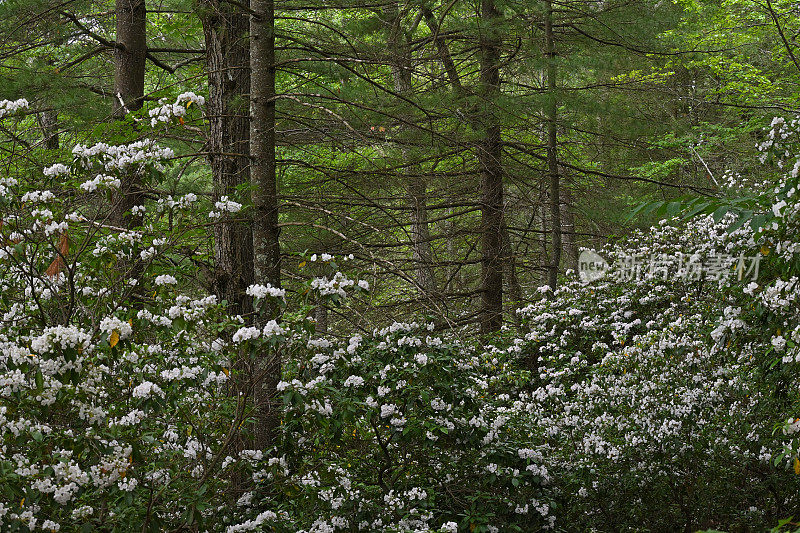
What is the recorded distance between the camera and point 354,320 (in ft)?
18.1

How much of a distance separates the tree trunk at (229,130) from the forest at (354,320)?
0.09 ft

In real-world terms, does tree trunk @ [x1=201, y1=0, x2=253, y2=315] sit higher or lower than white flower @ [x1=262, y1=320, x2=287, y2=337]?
higher

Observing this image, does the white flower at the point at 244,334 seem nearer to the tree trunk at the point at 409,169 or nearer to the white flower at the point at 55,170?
the white flower at the point at 55,170

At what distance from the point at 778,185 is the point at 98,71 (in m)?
9.08

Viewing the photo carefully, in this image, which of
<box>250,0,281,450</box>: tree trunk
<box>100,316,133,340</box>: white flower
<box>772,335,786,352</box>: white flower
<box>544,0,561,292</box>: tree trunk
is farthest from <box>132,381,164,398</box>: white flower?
<box>544,0,561,292</box>: tree trunk

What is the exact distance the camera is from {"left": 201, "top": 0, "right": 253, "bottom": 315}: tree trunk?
6.03m

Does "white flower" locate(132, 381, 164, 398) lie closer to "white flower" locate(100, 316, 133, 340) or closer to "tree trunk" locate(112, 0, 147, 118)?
"white flower" locate(100, 316, 133, 340)

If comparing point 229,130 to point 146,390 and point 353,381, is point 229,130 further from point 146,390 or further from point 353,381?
point 146,390

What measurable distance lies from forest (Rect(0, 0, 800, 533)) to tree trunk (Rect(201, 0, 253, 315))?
1.1 inches

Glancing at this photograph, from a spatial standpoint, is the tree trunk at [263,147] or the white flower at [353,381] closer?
the white flower at [353,381]

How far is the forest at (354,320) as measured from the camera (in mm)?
3648

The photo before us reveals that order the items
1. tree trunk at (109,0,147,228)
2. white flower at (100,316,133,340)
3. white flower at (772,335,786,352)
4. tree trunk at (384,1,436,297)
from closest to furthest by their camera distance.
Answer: white flower at (100,316,133,340) < white flower at (772,335,786,352) < tree trunk at (384,1,436,297) < tree trunk at (109,0,147,228)

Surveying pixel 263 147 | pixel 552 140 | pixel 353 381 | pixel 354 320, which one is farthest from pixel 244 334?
pixel 552 140

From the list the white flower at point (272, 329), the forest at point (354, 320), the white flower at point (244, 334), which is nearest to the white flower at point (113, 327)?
the forest at point (354, 320)
